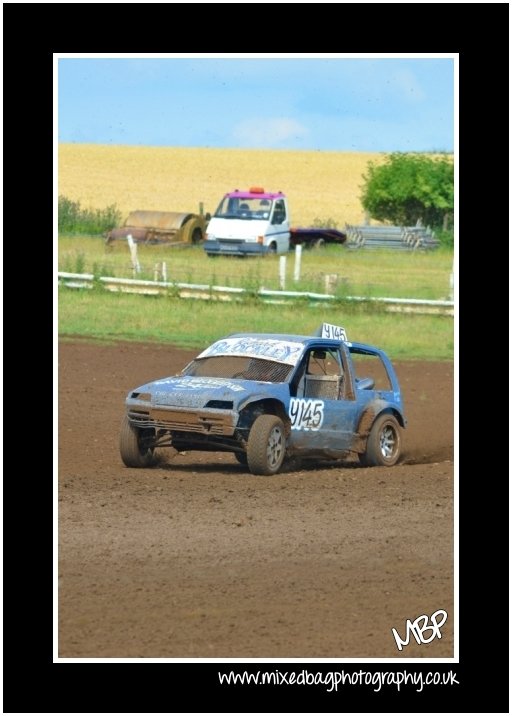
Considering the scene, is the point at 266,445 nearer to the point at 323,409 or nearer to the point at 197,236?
the point at 323,409

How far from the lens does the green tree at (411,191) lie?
1780 inches

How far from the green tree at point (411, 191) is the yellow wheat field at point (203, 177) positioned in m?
3.78

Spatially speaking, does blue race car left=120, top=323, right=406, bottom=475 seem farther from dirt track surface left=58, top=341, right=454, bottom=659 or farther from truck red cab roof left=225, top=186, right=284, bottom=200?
truck red cab roof left=225, top=186, right=284, bottom=200

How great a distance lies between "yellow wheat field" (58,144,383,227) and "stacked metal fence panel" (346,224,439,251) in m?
9.64

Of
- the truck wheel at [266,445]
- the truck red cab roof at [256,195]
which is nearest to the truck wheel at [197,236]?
the truck red cab roof at [256,195]

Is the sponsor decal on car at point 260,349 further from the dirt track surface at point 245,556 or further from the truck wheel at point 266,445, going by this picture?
the dirt track surface at point 245,556

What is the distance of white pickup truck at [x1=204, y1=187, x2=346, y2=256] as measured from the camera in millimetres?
34312

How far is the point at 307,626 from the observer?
769 cm

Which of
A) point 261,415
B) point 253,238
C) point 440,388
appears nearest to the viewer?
point 261,415

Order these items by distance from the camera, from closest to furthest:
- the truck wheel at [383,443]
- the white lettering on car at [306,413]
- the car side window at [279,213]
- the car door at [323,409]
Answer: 1. the white lettering on car at [306,413]
2. the car door at [323,409]
3. the truck wheel at [383,443]
4. the car side window at [279,213]

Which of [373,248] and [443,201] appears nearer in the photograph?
[373,248]
